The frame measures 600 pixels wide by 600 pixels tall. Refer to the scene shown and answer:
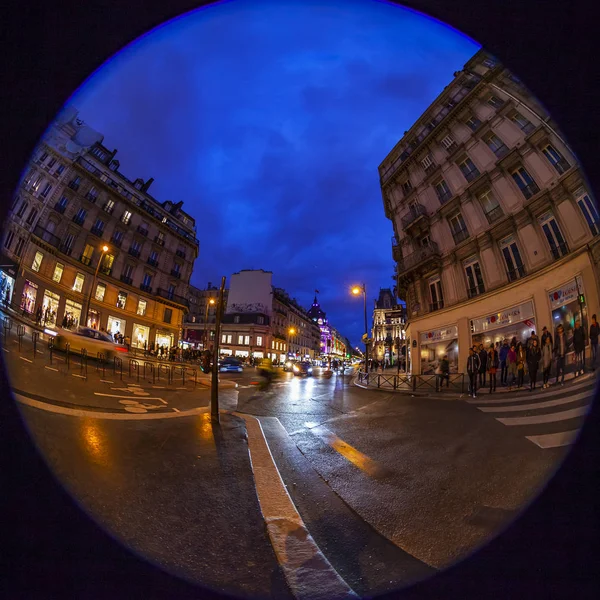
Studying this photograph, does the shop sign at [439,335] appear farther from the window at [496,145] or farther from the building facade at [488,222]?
the window at [496,145]

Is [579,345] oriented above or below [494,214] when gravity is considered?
below

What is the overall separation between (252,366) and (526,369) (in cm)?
160

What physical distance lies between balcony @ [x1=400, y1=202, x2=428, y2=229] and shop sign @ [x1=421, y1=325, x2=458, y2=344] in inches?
28.9

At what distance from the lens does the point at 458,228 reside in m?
→ 1.78

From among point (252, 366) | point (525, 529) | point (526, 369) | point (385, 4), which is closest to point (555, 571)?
point (525, 529)

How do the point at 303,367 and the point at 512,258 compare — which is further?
the point at 303,367

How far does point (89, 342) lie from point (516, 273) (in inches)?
78.0

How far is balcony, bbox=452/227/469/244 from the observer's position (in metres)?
Result: 1.68

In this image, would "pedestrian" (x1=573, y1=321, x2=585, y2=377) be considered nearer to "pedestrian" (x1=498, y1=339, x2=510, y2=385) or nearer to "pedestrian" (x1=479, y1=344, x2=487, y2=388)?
"pedestrian" (x1=498, y1=339, x2=510, y2=385)

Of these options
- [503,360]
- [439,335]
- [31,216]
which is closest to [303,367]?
[439,335]

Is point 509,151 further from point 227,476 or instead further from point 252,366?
point 227,476

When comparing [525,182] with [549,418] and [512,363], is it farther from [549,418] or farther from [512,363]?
[549,418]

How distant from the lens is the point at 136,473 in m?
1.31

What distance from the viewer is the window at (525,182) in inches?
51.6
